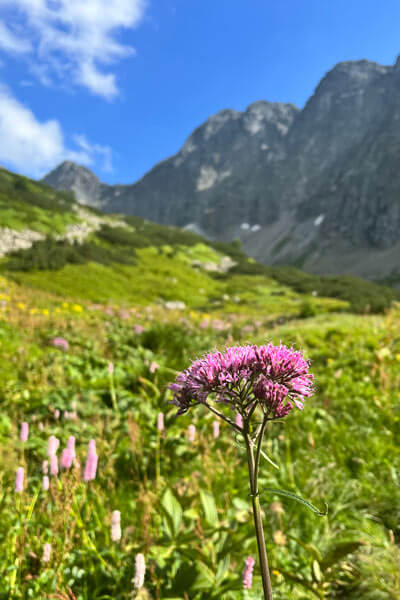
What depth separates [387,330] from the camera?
7.99 meters

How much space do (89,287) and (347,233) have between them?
13038 centimetres

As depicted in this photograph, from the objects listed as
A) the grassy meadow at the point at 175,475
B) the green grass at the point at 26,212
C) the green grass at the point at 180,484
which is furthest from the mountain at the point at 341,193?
the green grass at the point at 180,484

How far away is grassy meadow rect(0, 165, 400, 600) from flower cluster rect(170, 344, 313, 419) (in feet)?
0.60

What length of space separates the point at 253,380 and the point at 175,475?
2888 millimetres

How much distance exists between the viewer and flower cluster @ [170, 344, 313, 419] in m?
1.20

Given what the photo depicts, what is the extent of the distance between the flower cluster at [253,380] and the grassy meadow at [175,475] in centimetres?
18

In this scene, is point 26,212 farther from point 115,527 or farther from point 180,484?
point 115,527

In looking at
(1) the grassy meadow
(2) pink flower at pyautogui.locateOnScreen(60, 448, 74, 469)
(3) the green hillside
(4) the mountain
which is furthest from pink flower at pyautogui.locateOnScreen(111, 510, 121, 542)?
(4) the mountain

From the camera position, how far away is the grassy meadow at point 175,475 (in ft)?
7.04

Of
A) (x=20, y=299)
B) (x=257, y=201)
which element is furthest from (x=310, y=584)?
(x=257, y=201)

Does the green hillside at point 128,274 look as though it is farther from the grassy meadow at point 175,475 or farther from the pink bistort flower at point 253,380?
the pink bistort flower at point 253,380

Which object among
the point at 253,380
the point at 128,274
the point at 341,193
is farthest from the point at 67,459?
the point at 341,193

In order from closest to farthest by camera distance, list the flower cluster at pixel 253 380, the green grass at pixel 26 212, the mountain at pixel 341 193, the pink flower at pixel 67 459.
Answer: the flower cluster at pixel 253 380
the pink flower at pixel 67 459
the green grass at pixel 26 212
the mountain at pixel 341 193

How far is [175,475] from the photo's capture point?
3.62m
